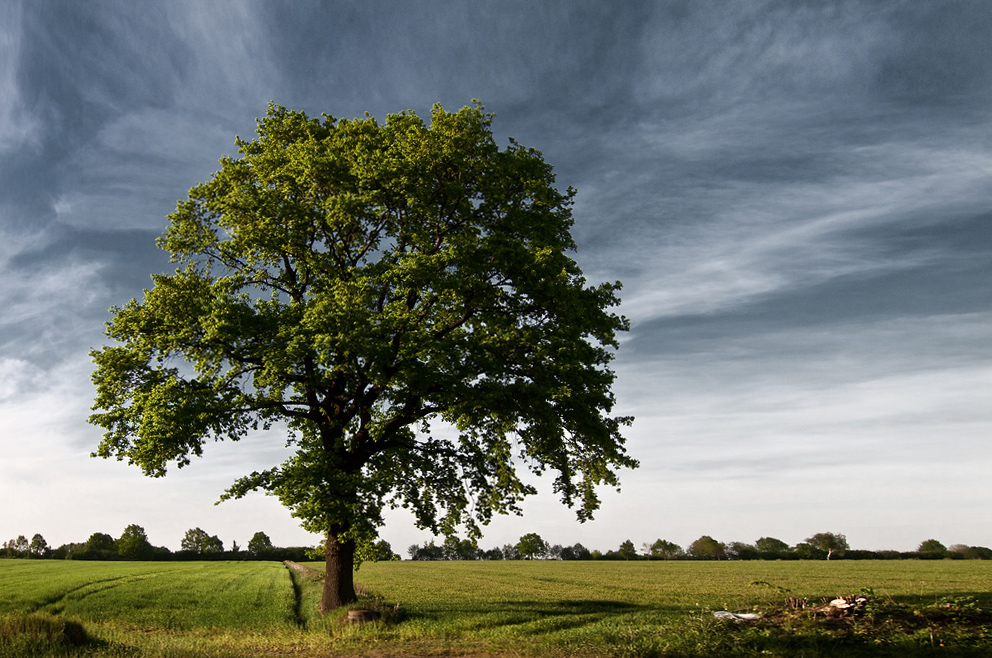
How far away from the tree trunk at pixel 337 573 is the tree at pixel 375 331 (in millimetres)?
81

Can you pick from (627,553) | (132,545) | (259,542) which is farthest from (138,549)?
(627,553)

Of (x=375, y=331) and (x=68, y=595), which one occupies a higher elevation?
(x=375, y=331)

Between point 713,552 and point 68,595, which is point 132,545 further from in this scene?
point 713,552

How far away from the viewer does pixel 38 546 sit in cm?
15762

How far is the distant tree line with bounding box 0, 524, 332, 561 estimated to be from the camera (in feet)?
361

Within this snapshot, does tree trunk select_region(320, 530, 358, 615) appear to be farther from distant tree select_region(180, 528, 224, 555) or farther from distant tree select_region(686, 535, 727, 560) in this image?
distant tree select_region(180, 528, 224, 555)

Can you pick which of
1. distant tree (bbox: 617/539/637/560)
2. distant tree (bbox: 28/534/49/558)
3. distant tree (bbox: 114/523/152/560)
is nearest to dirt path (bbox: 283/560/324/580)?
distant tree (bbox: 114/523/152/560)

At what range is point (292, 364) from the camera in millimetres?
20953

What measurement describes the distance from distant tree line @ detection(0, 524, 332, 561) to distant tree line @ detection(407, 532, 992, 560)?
110 feet

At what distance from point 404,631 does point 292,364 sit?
926cm

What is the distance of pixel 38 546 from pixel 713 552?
570ft

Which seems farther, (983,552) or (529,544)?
(529,544)

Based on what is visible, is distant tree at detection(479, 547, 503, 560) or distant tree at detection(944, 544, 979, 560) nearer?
distant tree at detection(944, 544, 979, 560)

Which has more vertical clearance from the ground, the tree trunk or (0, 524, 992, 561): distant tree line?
the tree trunk
